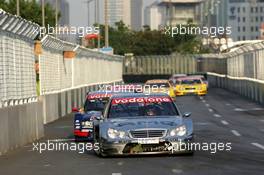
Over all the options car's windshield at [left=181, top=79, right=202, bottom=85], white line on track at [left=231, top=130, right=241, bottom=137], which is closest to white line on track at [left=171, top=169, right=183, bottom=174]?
white line on track at [left=231, top=130, right=241, bottom=137]

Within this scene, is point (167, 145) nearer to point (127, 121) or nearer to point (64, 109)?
point (127, 121)

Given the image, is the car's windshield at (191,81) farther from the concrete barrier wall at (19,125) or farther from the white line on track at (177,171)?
the white line on track at (177,171)

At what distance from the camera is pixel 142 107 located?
1986cm

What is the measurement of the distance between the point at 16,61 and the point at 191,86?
3913 cm

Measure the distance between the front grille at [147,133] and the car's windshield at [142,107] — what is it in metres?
1.15

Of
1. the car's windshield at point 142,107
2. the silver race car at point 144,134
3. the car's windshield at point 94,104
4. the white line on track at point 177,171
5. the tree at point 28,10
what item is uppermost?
the tree at point 28,10

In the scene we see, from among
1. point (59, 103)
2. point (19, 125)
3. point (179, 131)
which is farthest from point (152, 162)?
point (59, 103)

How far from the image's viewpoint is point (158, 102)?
20000 mm

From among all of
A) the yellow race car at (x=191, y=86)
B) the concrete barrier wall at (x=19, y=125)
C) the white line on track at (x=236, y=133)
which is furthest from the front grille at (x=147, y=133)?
the yellow race car at (x=191, y=86)

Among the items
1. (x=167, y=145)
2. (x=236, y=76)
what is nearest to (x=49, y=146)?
(x=167, y=145)

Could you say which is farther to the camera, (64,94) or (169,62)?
(169,62)

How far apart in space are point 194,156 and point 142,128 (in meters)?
1.17

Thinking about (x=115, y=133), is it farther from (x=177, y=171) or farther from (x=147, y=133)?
(x=177, y=171)

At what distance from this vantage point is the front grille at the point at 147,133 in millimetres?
18422
